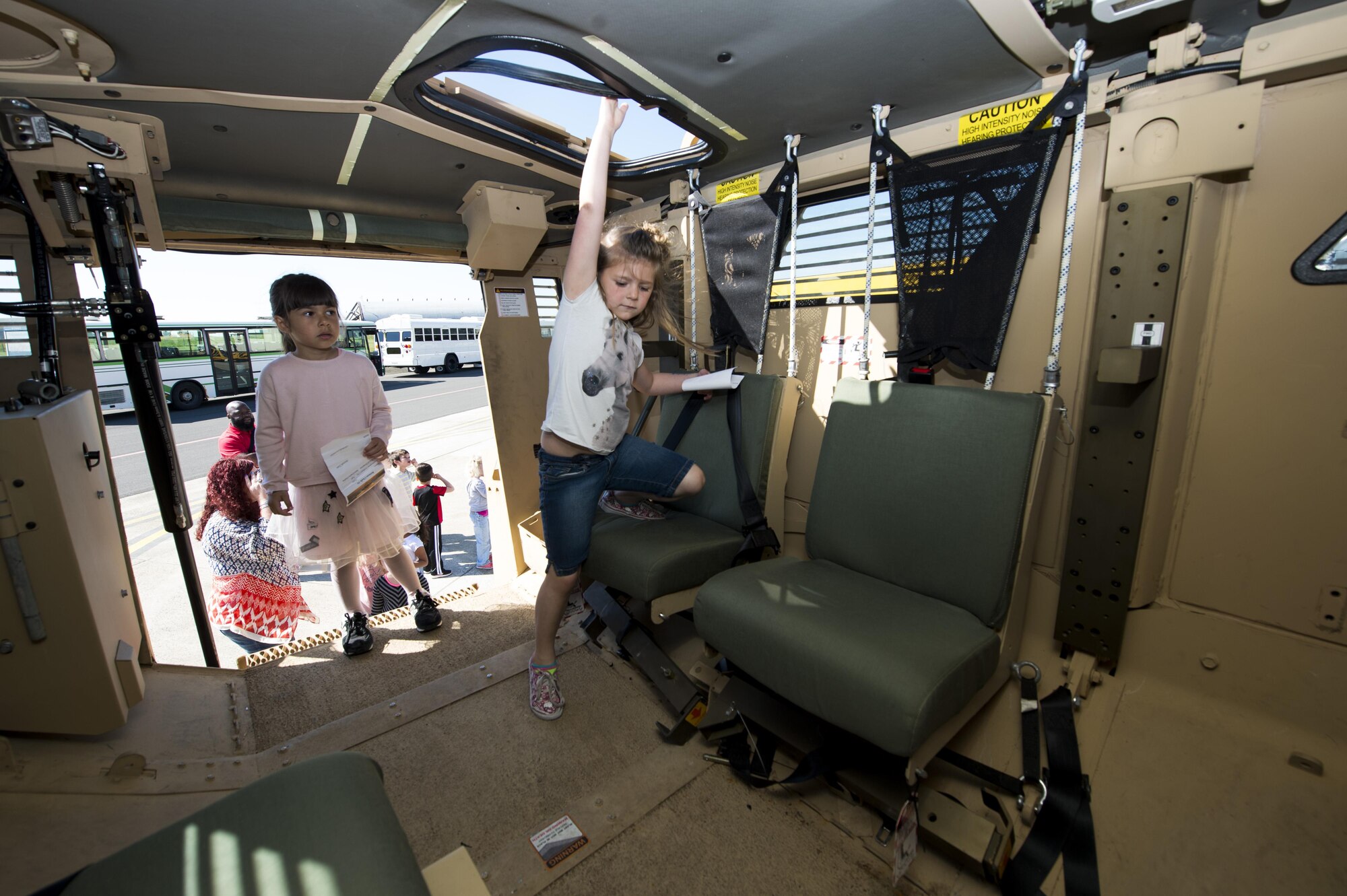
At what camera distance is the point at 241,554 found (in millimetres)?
3520

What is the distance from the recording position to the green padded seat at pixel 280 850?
729mm

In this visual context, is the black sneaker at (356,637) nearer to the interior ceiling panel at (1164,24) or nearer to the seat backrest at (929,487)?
the seat backrest at (929,487)

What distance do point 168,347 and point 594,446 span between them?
55.9 ft

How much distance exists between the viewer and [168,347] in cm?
1352

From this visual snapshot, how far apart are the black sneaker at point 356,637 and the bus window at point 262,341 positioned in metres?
14.9

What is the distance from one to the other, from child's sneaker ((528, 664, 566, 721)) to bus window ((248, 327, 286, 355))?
Result: 51.9 ft

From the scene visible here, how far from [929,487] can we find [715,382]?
Result: 870mm

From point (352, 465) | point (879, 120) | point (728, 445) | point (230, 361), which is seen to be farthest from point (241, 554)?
point (230, 361)

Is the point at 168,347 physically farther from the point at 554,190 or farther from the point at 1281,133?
the point at 1281,133

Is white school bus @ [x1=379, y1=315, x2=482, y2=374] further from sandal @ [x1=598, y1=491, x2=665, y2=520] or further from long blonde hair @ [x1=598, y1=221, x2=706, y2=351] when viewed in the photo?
long blonde hair @ [x1=598, y1=221, x2=706, y2=351]

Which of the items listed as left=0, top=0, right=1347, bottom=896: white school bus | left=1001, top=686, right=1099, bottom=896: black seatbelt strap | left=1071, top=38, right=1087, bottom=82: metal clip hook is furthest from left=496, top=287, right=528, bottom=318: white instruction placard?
left=1001, top=686, right=1099, bottom=896: black seatbelt strap

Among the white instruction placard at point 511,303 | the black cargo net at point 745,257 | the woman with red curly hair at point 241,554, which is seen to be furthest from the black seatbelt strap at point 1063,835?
the woman with red curly hair at point 241,554

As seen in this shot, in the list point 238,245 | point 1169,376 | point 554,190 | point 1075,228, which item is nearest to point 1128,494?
point 1169,376

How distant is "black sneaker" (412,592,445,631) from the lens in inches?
102
